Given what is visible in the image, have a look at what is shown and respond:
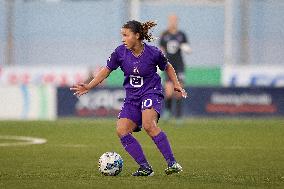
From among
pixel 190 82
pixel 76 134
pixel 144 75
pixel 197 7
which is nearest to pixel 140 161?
pixel 144 75

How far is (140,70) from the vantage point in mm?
10906

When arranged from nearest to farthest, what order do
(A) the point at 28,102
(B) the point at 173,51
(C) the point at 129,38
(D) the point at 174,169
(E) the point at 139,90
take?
(D) the point at 174,169, (C) the point at 129,38, (E) the point at 139,90, (B) the point at 173,51, (A) the point at 28,102

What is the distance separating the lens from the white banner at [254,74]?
90.8 ft

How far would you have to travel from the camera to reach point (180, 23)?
99.6 feet

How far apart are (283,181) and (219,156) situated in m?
3.64

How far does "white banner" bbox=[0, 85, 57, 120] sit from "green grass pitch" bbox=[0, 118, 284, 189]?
141 cm

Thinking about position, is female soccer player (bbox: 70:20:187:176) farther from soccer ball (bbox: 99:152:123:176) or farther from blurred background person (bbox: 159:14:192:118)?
blurred background person (bbox: 159:14:192:118)

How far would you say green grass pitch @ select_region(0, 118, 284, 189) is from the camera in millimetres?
9984

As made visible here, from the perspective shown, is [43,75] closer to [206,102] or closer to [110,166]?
[206,102]

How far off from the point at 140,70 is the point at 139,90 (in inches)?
9.2

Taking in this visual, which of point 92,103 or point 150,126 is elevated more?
point 150,126

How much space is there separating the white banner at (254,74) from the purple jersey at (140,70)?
16.8 metres

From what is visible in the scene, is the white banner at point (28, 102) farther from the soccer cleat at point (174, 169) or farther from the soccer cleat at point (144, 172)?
the soccer cleat at point (174, 169)

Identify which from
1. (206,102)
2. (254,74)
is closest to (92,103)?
(206,102)
